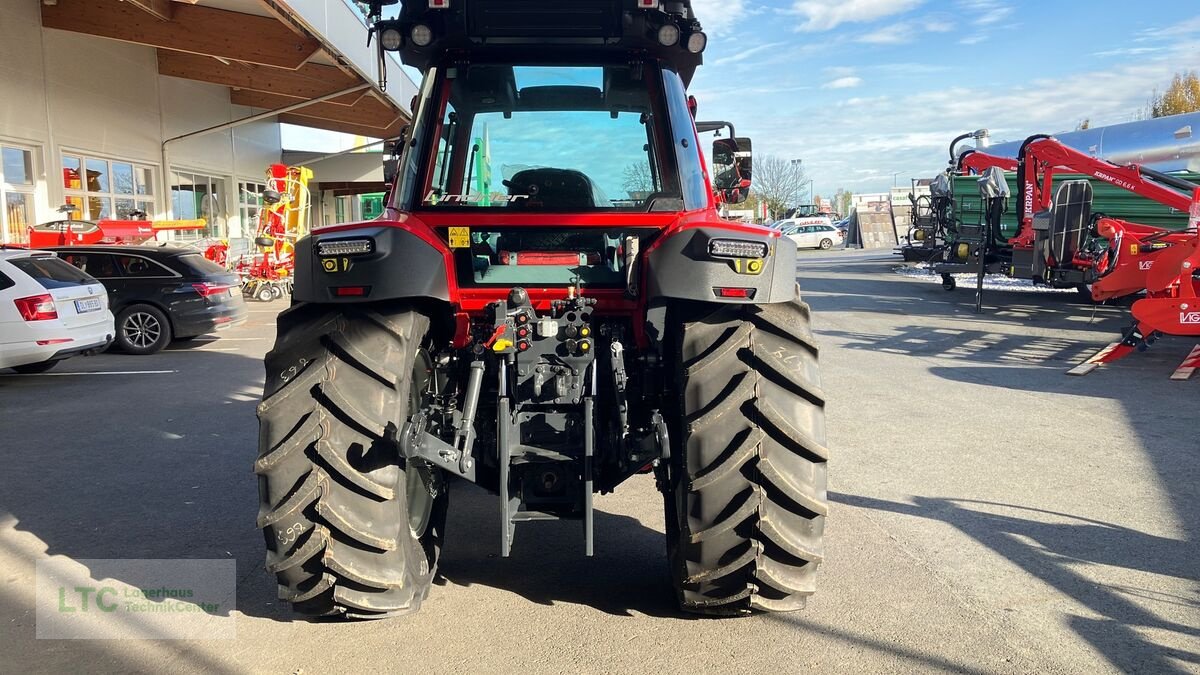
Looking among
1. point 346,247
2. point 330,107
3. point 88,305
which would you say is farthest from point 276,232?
point 346,247

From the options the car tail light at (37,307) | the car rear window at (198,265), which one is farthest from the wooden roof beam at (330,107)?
the car tail light at (37,307)

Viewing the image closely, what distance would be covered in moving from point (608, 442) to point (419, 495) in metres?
0.88

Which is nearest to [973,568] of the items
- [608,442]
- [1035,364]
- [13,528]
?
[608,442]

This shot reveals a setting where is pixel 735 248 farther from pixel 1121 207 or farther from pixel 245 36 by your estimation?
pixel 1121 207

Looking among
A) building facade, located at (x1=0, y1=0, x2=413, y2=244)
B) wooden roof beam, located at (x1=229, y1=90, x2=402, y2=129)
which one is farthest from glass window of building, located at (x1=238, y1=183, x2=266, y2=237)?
wooden roof beam, located at (x1=229, y1=90, x2=402, y2=129)

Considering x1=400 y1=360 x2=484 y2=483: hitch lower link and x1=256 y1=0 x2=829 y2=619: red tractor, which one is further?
x1=256 y1=0 x2=829 y2=619: red tractor

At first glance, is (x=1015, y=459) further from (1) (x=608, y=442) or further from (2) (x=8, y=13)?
(2) (x=8, y=13)

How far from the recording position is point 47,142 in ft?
46.5

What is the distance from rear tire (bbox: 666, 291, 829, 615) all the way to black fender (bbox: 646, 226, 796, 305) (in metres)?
0.15

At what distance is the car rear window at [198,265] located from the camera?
38.6 feet

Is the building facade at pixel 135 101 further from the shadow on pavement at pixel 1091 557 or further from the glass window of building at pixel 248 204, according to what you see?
the shadow on pavement at pixel 1091 557

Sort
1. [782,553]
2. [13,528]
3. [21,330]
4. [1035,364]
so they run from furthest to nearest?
[1035,364], [21,330], [13,528], [782,553]

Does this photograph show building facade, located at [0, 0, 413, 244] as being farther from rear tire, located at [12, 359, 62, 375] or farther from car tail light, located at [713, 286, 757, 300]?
car tail light, located at [713, 286, 757, 300]

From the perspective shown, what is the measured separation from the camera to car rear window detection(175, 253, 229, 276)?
11.8 metres
